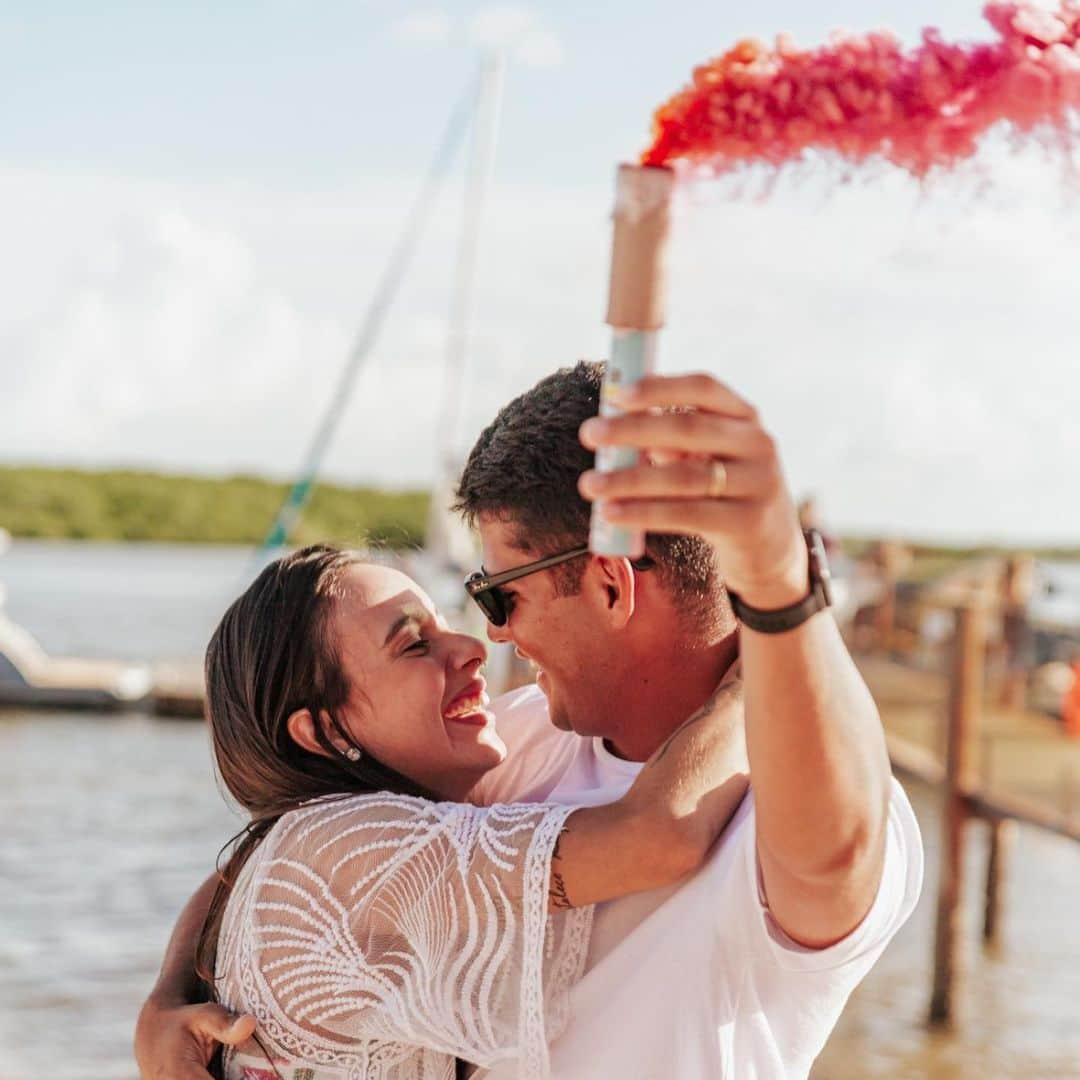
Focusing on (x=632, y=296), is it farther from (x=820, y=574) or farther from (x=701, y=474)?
(x=820, y=574)

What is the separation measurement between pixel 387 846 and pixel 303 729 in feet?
1.76

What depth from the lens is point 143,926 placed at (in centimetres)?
1307

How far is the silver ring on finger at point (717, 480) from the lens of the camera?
1.56 metres

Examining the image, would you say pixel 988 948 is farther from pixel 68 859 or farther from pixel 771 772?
pixel 771 772

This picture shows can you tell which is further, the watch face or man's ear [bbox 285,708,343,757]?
man's ear [bbox 285,708,343,757]

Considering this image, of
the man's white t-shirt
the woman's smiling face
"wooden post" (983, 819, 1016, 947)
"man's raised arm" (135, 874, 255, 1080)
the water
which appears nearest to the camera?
the man's white t-shirt

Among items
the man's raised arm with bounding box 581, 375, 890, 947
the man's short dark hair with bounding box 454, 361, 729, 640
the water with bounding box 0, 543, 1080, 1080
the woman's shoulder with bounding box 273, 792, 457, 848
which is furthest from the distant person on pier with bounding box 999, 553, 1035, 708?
the man's raised arm with bounding box 581, 375, 890, 947

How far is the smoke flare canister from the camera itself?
5.34 ft

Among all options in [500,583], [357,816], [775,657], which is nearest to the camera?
[775,657]

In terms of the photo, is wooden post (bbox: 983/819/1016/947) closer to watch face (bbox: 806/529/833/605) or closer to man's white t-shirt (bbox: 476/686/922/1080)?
man's white t-shirt (bbox: 476/686/922/1080)

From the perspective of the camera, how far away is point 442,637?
3.03 meters

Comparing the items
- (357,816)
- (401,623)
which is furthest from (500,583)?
(357,816)

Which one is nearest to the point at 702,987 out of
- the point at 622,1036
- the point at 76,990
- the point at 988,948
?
the point at 622,1036

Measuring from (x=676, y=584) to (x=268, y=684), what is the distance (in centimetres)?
88
